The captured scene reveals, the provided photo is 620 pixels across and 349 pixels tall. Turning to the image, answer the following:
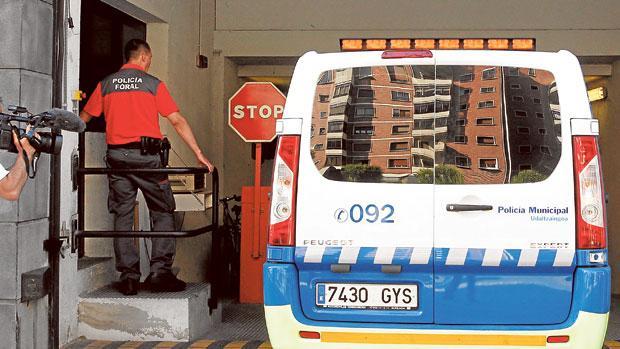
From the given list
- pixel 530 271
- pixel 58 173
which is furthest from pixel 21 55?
pixel 530 271

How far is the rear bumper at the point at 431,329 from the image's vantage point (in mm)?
4844

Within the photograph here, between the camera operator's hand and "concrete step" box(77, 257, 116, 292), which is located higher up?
the camera operator's hand

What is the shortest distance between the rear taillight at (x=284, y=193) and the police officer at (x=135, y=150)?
2.21 metres

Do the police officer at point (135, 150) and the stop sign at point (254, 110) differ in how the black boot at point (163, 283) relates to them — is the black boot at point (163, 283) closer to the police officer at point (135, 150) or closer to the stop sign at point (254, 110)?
the police officer at point (135, 150)

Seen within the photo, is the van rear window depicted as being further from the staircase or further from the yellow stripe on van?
the staircase

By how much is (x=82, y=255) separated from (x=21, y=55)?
7.41 feet

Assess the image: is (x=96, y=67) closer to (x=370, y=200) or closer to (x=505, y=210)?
(x=370, y=200)

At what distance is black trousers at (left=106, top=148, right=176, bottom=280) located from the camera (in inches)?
286

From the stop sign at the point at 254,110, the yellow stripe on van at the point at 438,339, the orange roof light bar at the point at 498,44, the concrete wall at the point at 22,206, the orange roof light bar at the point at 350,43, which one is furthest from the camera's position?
the stop sign at the point at 254,110

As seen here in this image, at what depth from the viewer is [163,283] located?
738 centimetres

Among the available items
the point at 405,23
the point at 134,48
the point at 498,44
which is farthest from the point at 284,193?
the point at 405,23

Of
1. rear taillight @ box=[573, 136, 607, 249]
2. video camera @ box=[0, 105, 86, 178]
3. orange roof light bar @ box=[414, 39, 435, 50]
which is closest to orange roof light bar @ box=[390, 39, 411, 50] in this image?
orange roof light bar @ box=[414, 39, 435, 50]

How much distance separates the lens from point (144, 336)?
7078mm

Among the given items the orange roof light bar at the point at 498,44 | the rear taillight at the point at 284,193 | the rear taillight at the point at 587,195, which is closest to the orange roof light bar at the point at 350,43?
the orange roof light bar at the point at 498,44
